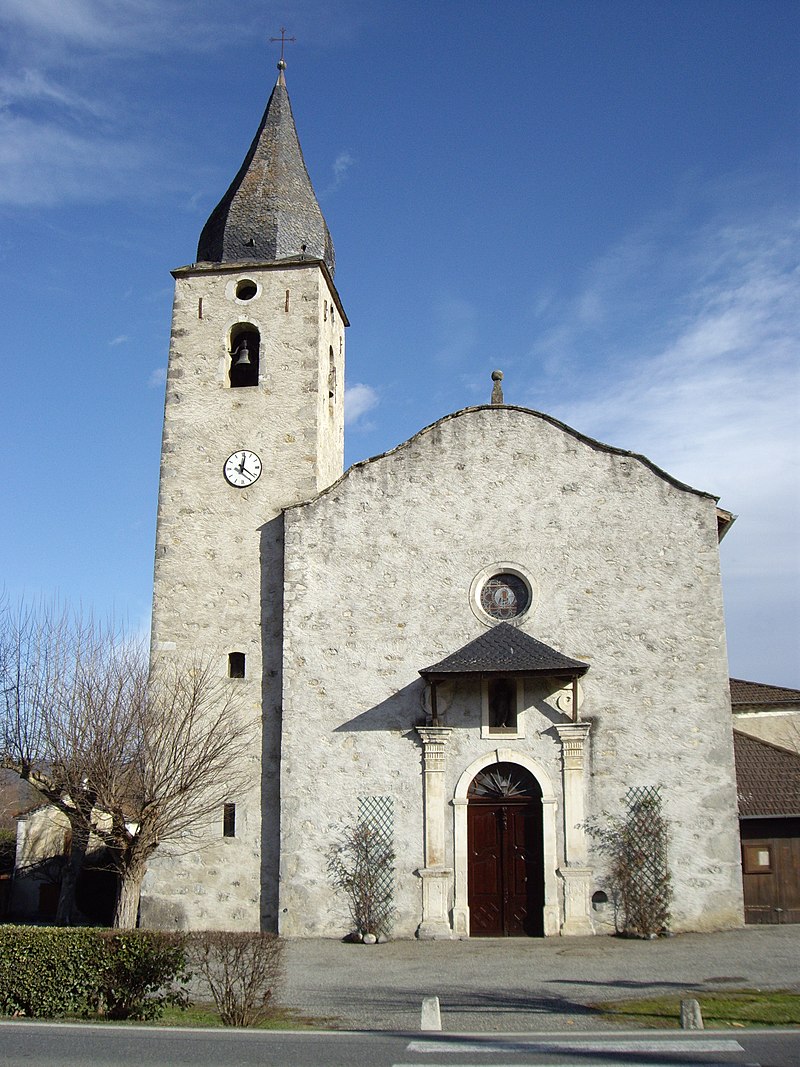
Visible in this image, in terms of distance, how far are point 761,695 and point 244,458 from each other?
12.6 metres

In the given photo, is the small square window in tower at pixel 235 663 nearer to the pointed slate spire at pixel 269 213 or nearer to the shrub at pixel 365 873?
the shrub at pixel 365 873

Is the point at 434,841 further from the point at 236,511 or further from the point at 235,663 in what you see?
the point at 236,511

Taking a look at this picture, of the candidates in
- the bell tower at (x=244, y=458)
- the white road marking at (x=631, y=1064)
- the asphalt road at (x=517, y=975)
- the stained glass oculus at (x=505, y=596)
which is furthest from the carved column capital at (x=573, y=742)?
the white road marking at (x=631, y=1064)

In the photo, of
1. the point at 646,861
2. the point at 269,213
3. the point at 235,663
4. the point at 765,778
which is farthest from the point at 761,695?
the point at 269,213

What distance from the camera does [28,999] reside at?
409 inches

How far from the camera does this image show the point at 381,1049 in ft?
27.9

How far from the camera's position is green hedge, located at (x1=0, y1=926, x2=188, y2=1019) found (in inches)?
404

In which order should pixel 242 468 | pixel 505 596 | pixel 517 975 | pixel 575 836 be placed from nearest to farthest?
1. pixel 517 975
2. pixel 575 836
3. pixel 505 596
4. pixel 242 468

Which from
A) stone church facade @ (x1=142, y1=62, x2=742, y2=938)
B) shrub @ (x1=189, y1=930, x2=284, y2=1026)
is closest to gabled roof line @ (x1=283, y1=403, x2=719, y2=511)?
stone church facade @ (x1=142, y1=62, x2=742, y2=938)

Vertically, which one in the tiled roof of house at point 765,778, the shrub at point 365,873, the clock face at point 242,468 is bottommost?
the shrub at point 365,873

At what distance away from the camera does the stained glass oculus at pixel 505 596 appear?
59.0 feet

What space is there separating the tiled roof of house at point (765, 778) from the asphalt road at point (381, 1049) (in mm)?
9453

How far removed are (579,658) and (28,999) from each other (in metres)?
10.3

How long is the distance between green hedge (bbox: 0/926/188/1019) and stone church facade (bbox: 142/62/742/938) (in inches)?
271
